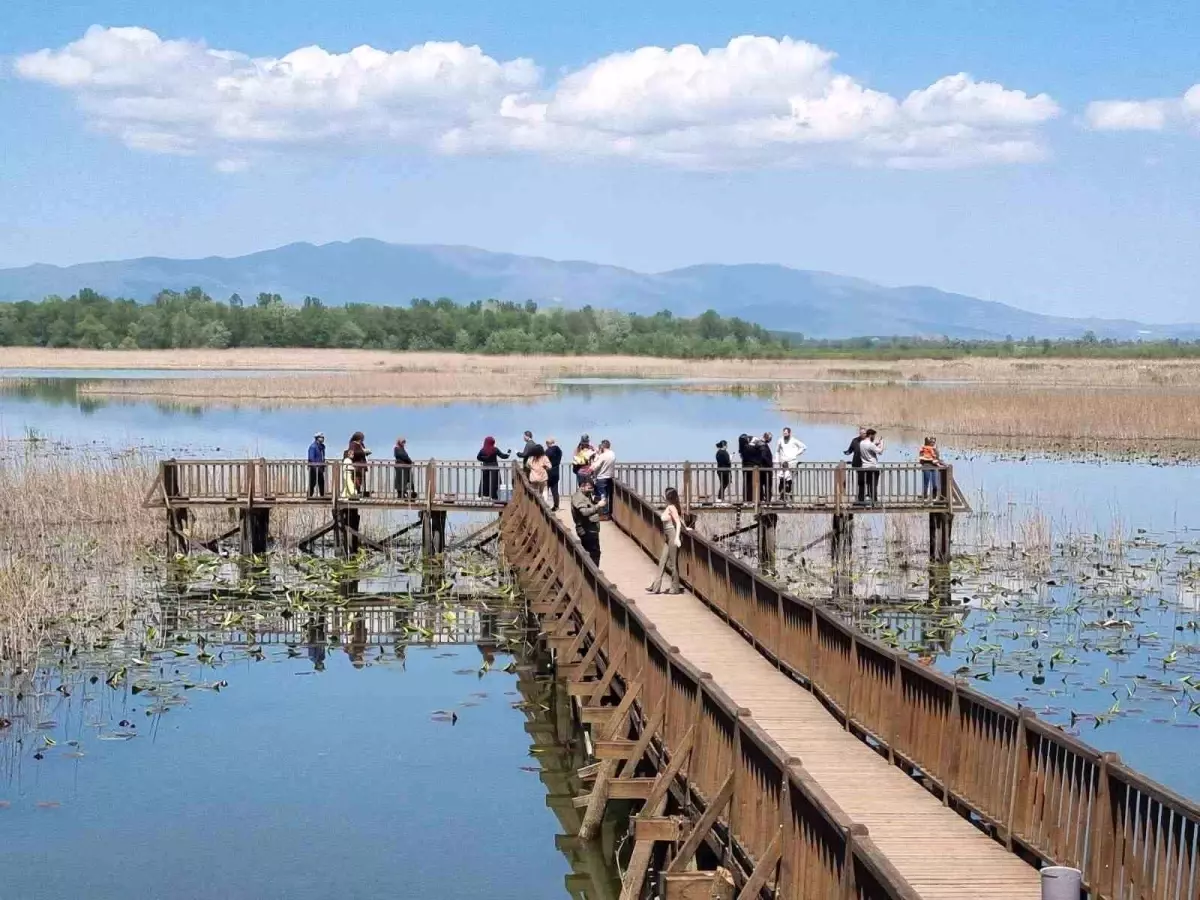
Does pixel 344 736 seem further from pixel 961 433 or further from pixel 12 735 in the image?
pixel 961 433

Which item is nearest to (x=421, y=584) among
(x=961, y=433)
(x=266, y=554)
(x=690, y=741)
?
(x=266, y=554)

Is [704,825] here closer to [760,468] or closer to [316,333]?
[760,468]

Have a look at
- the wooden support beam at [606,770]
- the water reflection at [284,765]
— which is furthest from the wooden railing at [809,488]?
the wooden support beam at [606,770]

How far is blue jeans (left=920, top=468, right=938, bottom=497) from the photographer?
34250 mm

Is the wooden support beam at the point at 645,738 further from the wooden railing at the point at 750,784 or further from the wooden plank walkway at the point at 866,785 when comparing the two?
the wooden plank walkway at the point at 866,785

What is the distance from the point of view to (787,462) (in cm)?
3472

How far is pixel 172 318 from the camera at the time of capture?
546ft

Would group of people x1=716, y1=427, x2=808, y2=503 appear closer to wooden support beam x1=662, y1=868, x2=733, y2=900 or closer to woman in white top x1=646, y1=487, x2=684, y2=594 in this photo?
woman in white top x1=646, y1=487, x2=684, y2=594

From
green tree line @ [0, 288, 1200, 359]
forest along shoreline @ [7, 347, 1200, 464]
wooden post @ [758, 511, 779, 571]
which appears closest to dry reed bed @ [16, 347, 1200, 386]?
forest along shoreline @ [7, 347, 1200, 464]

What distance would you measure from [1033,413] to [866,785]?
5679cm

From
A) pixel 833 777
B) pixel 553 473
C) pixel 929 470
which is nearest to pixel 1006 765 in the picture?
pixel 833 777

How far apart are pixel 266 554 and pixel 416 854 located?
63.2 ft

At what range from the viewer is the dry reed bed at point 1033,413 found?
62.6m

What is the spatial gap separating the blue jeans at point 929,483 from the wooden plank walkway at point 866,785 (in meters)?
14.2
